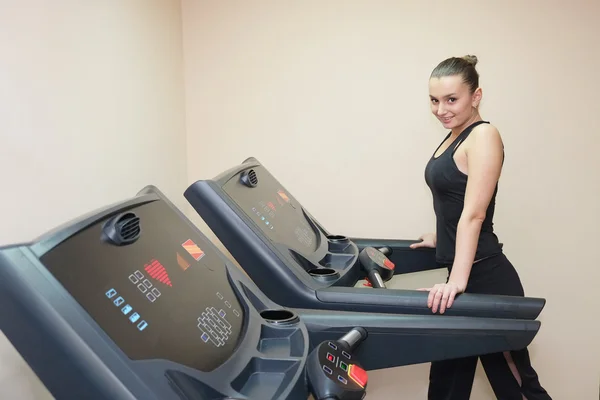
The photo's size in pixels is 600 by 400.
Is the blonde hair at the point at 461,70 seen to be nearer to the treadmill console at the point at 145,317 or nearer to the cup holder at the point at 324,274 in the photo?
the cup holder at the point at 324,274

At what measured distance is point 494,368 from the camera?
5.73 feet

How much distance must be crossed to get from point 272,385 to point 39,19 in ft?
3.72

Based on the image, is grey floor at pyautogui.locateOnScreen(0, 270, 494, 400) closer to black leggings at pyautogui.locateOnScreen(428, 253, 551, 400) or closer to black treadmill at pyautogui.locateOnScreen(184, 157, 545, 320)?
black leggings at pyautogui.locateOnScreen(428, 253, 551, 400)

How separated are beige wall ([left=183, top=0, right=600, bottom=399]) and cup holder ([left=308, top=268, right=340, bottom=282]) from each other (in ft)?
3.28

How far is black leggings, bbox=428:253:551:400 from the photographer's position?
1.67m

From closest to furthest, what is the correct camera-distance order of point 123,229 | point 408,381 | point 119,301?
1. point 119,301
2. point 123,229
3. point 408,381

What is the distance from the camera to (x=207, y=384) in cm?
81

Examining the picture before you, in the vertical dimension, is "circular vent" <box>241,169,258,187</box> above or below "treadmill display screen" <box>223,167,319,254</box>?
above

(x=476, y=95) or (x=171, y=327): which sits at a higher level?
(x=171, y=327)

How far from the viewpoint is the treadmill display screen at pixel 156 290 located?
737mm

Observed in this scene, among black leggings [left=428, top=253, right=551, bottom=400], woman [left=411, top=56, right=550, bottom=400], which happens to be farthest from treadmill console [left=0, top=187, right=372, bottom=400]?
black leggings [left=428, top=253, right=551, bottom=400]

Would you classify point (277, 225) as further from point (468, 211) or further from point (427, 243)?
point (427, 243)

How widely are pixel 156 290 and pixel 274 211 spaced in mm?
754

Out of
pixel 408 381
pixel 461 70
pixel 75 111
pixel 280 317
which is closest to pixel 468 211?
pixel 461 70
